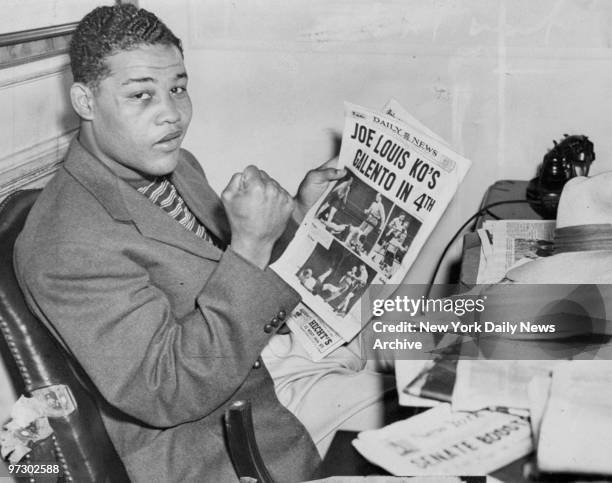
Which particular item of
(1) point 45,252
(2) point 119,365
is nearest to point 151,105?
(1) point 45,252

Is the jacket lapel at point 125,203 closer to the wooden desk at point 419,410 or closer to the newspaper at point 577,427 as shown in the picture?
the wooden desk at point 419,410

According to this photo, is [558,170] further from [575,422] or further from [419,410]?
[575,422]

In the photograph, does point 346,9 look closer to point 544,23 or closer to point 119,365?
point 544,23

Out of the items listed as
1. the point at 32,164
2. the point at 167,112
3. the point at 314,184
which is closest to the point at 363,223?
the point at 314,184

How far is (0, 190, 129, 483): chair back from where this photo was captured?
35.5 inches

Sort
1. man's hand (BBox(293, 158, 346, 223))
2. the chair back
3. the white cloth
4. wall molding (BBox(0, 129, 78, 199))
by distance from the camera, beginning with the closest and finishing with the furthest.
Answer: the chair back → the white cloth → wall molding (BBox(0, 129, 78, 199)) → man's hand (BBox(293, 158, 346, 223))

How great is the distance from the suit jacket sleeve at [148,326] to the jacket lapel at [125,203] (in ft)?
0.29

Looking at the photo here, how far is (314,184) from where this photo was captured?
1.47 meters

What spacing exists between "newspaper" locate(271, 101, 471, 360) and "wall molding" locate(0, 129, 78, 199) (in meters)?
0.53

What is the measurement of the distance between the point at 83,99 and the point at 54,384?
0.46 metres

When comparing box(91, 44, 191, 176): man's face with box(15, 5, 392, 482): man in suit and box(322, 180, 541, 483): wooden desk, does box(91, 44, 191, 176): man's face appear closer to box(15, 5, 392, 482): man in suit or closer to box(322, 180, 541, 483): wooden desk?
box(15, 5, 392, 482): man in suit

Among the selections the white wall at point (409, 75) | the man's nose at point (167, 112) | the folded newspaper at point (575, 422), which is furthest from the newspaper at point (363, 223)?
the white wall at point (409, 75)

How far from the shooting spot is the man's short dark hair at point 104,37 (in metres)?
1.07

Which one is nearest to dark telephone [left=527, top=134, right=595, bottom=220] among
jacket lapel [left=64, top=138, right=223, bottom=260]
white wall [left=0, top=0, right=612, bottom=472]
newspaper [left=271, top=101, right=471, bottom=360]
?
white wall [left=0, top=0, right=612, bottom=472]
